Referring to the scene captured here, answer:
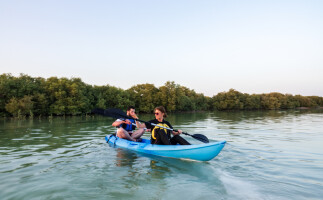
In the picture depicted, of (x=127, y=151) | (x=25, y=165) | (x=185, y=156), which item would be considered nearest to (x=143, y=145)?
(x=127, y=151)

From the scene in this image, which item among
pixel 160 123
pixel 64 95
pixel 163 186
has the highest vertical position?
pixel 64 95

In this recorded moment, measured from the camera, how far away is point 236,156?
6.37m

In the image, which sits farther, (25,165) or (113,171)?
(25,165)

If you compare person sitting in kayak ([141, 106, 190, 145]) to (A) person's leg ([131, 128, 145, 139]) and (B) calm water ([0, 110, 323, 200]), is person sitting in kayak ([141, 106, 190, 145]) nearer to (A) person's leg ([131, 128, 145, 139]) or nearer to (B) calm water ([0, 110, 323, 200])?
(B) calm water ([0, 110, 323, 200])

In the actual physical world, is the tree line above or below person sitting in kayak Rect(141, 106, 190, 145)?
above

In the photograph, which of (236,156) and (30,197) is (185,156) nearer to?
(236,156)

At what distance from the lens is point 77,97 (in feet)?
126

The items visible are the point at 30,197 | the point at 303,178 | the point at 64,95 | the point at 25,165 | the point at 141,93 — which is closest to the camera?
the point at 30,197

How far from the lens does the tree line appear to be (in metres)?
31.7

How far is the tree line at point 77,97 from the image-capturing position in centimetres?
3172

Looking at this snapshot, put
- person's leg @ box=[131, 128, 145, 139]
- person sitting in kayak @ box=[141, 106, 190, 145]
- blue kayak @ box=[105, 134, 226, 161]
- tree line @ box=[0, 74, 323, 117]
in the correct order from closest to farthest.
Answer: blue kayak @ box=[105, 134, 226, 161]
person sitting in kayak @ box=[141, 106, 190, 145]
person's leg @ box=[131, 128, 145, 139]
tree line @ box=[0, 74, 323, 117]

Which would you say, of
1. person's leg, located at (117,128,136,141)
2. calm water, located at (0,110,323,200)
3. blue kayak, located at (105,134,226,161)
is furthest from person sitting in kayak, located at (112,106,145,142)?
calm water, located at (0,110,323,200)

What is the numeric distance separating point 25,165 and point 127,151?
9.94 ft

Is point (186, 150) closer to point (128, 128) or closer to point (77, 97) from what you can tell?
point (128, 128)
